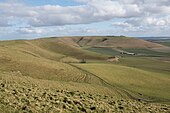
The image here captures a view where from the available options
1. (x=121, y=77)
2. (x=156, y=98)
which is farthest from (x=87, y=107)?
(x=121, y=77)

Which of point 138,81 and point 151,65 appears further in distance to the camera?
point 151,65

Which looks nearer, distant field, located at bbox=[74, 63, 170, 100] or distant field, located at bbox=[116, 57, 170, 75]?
distant field, located at bbox=[74, 63, 170, 100]

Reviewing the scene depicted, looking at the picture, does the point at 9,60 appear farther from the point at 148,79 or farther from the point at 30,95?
the point at 30,95

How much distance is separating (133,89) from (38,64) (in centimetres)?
2458

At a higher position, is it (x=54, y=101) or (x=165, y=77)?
(x=54, y=101)

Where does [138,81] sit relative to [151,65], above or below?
below

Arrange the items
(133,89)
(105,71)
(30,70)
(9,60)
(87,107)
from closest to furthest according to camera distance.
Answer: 1. (87,107)
2. (133,89)
3. (30,70)
4. (9,60)
5. (105,71)

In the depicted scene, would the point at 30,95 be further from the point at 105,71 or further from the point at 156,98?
the point at 105,71

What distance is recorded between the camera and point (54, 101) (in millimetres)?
24812

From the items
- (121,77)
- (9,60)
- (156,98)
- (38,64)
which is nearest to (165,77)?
(121,77)

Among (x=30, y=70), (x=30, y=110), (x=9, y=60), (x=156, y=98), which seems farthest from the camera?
(x=9, y=60)

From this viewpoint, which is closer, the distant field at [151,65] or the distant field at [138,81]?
the distant field at [138,81]

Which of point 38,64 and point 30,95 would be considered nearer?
point 30,95

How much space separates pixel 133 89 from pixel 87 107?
40.9 m
